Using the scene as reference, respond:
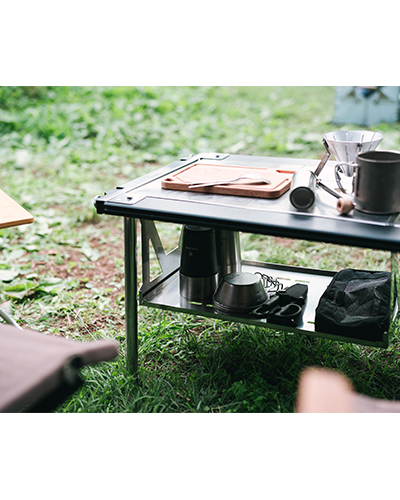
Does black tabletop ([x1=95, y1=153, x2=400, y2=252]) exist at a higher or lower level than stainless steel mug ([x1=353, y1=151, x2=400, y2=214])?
lower

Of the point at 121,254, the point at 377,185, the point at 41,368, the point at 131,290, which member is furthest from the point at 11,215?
the point at 121,254

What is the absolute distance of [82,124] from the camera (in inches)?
251

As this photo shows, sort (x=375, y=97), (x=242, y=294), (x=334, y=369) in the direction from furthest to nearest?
1. (x=375, y=97)
2. (x=334, y=369)
3. (x=242, y=294)

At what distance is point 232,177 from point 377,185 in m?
0.65

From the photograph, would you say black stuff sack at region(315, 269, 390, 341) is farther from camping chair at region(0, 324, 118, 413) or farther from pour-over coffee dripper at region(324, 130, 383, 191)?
camping chair at region(0, 324, 118, 413)

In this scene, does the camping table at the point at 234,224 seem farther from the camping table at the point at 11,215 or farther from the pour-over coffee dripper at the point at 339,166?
the camping table at the point at 11,215

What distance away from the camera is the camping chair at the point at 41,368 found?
1336 millimetres

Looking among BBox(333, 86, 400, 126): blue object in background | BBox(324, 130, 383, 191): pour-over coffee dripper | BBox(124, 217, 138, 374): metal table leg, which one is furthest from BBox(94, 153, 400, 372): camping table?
BBox(333, 86, 400, 126): blue object in background

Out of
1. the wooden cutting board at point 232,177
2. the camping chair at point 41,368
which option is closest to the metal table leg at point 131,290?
the wooden cutting board at point 232,177

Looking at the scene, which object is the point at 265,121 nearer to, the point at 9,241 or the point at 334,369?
the point at 9,241


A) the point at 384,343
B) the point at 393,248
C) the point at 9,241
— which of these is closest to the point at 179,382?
the point at 384,343

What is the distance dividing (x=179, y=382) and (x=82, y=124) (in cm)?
481

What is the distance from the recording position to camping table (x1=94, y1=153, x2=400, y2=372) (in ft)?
5.72

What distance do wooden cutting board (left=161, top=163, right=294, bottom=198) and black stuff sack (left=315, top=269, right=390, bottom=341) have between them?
516 millimetres
